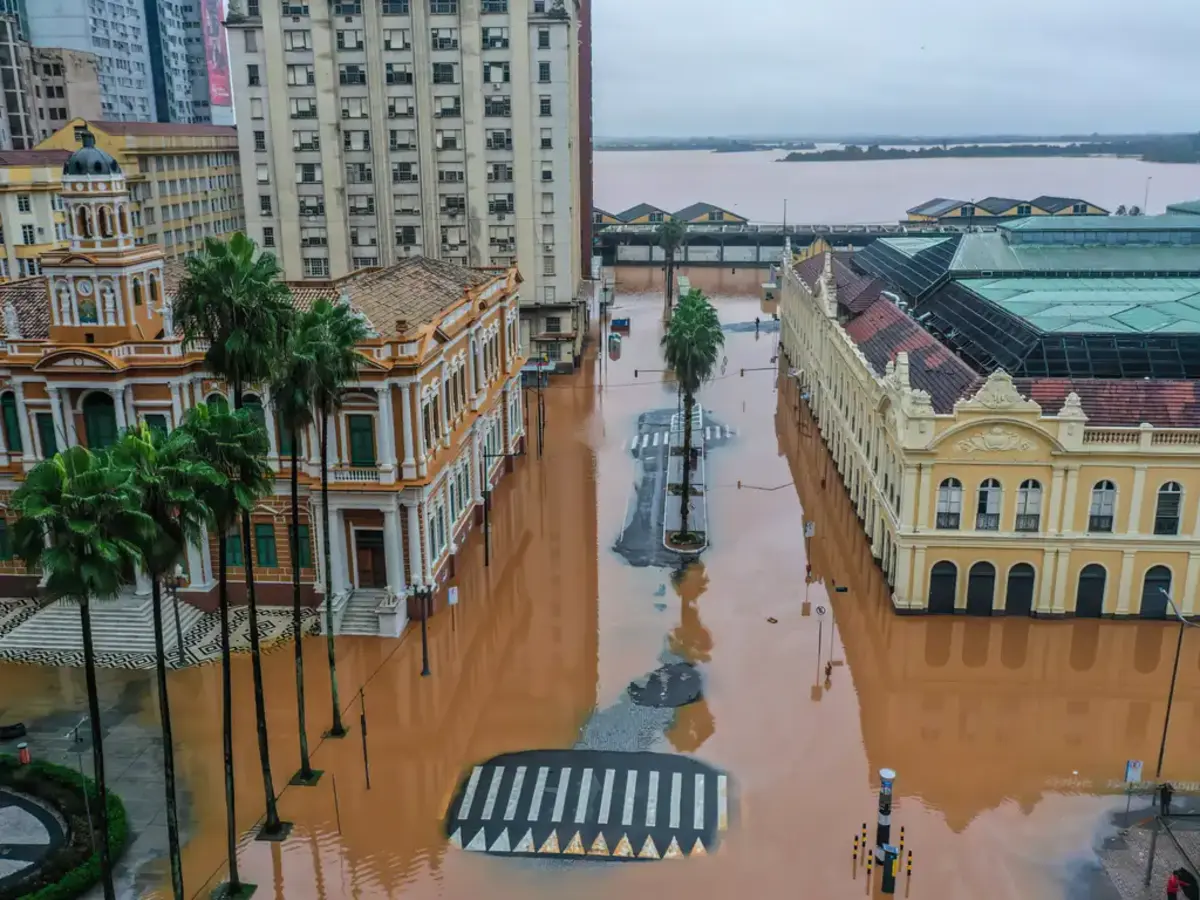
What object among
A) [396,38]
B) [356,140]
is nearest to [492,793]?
[356,140]

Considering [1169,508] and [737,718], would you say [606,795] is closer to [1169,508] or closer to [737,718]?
[737,718]

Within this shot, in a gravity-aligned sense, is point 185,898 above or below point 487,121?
below

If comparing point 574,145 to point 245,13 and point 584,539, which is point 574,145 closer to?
point 245,13

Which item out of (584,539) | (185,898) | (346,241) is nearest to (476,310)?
(584,539)

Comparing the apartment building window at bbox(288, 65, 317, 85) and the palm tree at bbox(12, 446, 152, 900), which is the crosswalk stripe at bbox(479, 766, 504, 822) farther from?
the apartment building window at bbox(288, 65, 317, 85)

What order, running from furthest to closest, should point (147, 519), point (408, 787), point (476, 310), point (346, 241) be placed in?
point (346, 241) → point (476, 310) → point (408, 787) → point (147, 519)
